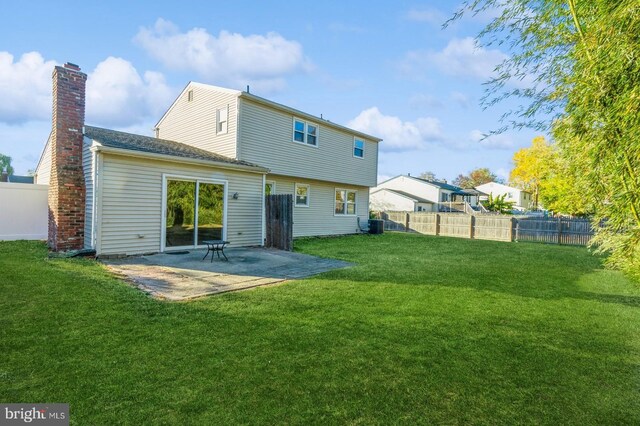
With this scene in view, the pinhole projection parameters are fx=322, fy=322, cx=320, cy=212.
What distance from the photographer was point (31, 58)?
11.3 m

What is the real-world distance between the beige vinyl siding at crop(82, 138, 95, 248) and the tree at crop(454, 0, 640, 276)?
29.4 ft

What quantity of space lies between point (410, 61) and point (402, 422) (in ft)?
28.4

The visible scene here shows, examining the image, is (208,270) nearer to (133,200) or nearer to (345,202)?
(133,200)

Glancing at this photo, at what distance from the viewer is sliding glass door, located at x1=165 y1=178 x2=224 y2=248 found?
9.22 meters

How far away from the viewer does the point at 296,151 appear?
14016mm

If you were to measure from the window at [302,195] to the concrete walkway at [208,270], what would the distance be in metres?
5.32

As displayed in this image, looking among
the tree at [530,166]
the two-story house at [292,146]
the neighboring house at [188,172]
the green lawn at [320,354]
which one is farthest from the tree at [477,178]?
the green lawn at [320,354]

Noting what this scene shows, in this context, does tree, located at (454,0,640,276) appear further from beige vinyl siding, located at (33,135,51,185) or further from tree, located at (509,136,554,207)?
tree, located at (509,136,554,207)

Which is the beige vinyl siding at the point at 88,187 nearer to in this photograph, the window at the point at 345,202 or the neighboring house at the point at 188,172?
the neighboring house at the point at 188,172

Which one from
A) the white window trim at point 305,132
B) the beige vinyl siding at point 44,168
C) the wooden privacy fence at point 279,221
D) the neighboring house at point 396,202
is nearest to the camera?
the wooden privacy fence at point 279,221

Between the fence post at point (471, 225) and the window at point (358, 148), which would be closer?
the window at point (358, 148)

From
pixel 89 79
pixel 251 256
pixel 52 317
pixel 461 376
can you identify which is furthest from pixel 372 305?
pixel 89 79

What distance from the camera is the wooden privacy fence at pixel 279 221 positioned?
10.7 m

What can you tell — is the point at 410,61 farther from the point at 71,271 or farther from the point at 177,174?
the point at 71,271
